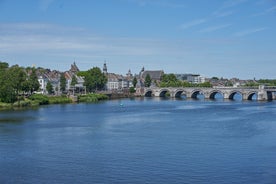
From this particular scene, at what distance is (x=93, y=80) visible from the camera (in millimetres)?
106812

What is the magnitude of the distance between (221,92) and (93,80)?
93.7 ft

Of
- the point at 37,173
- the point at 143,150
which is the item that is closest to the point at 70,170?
the point at 37,173

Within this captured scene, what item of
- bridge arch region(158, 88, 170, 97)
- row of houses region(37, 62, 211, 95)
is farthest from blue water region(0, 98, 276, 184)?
bridge arch region(158, 88, 170, 97)

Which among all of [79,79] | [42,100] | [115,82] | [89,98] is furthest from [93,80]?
[115,82]

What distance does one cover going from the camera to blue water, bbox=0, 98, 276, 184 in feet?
78.5

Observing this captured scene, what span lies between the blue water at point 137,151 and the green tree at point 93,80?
57.2 meters

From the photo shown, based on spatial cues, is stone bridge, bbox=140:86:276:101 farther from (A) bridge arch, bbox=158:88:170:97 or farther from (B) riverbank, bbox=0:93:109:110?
(B) riverbank, bbox=0:93:109:110

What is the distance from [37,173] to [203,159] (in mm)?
9567

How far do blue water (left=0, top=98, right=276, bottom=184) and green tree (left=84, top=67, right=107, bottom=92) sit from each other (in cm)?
5721

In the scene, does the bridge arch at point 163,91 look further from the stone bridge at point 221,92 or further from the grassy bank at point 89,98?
the grassy bank at point 89,98

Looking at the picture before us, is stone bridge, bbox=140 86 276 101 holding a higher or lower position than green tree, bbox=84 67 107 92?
lower

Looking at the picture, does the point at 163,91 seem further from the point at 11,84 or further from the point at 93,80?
the point at 11,84

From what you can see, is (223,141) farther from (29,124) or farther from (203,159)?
(29,124)

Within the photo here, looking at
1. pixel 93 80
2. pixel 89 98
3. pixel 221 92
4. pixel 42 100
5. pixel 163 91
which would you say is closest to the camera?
pixel 42 100
